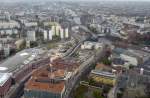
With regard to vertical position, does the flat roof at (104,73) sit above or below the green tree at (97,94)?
above

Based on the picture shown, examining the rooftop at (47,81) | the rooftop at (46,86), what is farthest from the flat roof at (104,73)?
the rooftop at (46,86)

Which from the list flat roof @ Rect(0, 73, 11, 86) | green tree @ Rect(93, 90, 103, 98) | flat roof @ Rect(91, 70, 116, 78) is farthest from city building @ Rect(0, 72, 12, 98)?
flat roof @ Rect(91, 70, 116, 78)

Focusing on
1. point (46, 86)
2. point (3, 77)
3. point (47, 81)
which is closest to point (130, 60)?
point (47, 81)

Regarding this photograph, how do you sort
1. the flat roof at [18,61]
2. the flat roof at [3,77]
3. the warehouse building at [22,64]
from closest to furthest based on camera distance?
the flat roof at [3,77], the warehouse building at [22,64], the flat roof at [18,61]

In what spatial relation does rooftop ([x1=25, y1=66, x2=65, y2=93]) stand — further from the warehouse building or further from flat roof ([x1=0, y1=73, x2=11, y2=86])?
flat roof ([x1=0, y1=73, x2=11, y2=86])

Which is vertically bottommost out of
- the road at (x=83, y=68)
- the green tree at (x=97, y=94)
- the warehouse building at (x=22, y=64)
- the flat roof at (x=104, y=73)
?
the green tree at (x=97, y=94)

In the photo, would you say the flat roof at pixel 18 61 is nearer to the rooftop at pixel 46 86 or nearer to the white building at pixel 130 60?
the rooftop at pixel 46 86

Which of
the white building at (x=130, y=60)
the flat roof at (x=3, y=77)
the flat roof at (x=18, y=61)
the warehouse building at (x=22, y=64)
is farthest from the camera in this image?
the white building at (x=130, y=60)

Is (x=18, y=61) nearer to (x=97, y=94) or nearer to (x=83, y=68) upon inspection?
(x=83, y=68)

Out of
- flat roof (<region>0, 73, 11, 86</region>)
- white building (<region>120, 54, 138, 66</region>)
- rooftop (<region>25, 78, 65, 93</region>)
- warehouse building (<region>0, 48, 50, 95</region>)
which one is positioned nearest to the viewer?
rooftop (<region>25, 78, 65, 93</region>)
